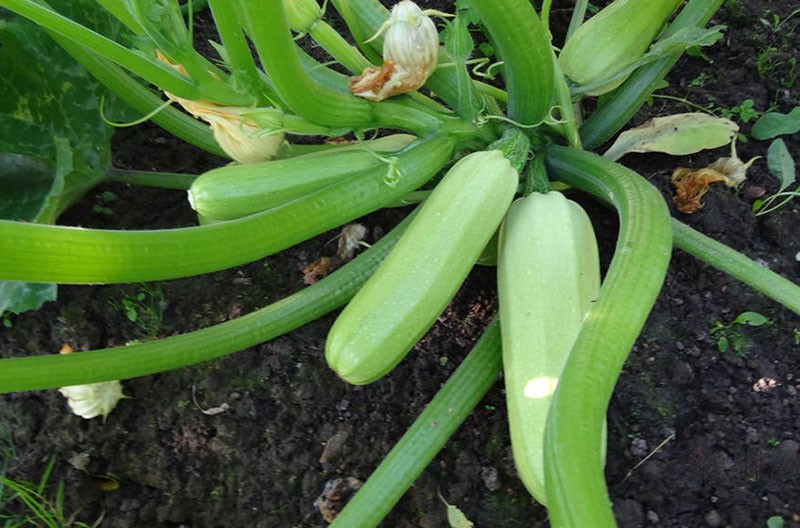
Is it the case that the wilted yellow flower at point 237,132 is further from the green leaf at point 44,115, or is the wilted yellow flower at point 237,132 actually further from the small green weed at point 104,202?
the small green weed at point 104,202

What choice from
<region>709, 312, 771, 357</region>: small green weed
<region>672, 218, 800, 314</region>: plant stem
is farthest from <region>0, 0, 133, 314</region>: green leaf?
<region>709, 312, 771, 357</region>: small green weed

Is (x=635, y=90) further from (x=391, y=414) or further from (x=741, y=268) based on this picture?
(x=391, y=414)

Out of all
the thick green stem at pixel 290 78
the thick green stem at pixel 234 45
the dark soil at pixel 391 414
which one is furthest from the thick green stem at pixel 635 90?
the thick green stem at pixel 234 45

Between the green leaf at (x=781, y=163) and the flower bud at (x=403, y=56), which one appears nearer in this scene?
the flower bud at (x=403, y=56)

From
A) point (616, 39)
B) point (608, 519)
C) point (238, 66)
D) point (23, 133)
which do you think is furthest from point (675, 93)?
point (23, 133)

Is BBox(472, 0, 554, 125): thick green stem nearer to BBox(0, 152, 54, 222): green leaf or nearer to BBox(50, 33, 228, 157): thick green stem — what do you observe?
BBox(50, 33, 228, 157): thick green stem

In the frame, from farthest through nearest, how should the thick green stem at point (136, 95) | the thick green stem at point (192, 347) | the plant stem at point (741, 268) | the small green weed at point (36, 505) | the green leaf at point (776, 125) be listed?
the green leaf at point (776, 125) → the small green weed at point (36, 505) → the thick green stem at point (136, 95) → the plant stem at point (741, 268) → the thick green stem at point (192, 347)
